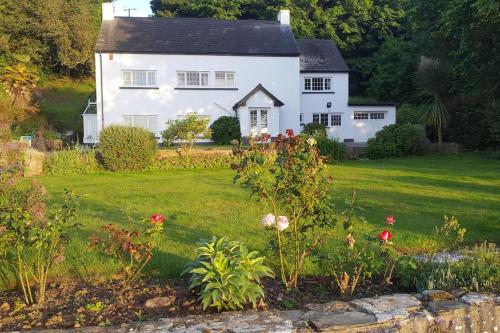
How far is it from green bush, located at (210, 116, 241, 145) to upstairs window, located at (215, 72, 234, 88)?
3.69 m

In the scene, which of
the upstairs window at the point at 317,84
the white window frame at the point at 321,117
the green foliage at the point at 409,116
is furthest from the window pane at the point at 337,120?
the green foliage at the point at 409,116

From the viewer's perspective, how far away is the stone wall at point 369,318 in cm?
379

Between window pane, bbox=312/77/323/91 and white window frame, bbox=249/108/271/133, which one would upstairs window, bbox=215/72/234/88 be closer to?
white window frame, bbox=249/108/271/133

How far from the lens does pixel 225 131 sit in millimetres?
28406

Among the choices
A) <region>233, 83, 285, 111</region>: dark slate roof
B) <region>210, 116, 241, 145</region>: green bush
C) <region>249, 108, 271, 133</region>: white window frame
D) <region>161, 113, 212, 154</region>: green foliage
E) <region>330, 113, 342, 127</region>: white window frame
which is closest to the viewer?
<region>161, 113, 212, 154</region>: green foliage

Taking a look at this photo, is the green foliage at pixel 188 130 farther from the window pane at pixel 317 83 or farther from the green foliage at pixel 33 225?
the green foliage at pixel 33 225

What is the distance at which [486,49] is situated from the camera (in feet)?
60.7

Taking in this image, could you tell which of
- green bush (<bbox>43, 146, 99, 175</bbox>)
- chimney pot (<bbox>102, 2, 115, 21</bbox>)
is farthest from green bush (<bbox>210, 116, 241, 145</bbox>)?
green bush (<bbox>43, 146, 99, 175</bbox>)

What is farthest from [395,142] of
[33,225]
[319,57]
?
[33,225]

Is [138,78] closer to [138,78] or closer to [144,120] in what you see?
[138,78]

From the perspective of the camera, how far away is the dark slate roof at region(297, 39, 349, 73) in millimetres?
34438

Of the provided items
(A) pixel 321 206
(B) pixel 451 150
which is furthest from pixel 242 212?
(B) pixel 451 150

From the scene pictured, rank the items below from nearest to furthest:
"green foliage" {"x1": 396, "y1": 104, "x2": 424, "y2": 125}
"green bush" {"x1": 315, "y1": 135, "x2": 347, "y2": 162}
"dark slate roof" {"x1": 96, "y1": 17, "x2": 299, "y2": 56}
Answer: "green bush" {"x1": 315, "y1": 135, "x2": 347, "y2": 162}, "green foliage" {"x1": 396, "y1": 104, "x2": 424, "y2": 125}, "dark slate roof" {"x1": 96, "y1": 17, "x2": 299, "y2": 56}

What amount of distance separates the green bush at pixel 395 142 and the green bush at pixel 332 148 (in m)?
2.15
